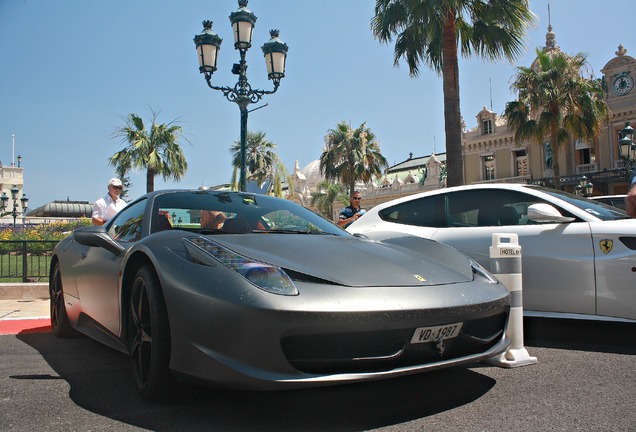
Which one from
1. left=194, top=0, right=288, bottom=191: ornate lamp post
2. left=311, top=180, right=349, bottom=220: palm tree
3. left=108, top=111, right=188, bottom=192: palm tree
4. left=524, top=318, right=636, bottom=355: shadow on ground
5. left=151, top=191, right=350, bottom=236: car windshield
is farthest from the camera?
left=311, top=180, right=349, bottom=220: palm tree

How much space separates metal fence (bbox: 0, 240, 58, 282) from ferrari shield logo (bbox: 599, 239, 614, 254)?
8.34m

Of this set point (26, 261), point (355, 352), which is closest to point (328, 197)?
point (26, 261)

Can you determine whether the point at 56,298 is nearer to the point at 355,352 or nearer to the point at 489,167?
the point at 355,352

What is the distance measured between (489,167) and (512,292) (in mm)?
42312

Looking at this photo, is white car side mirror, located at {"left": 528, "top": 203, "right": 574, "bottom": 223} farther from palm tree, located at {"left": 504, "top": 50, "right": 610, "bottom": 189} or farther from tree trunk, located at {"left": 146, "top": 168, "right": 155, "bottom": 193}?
tree trunk, located at {"left": 146, "top": 168, "right": 155, "bottom": 193}

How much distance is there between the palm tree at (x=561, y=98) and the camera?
28.0 m

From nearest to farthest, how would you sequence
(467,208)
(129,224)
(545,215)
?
(129,224)
(545,215)
(467,208)

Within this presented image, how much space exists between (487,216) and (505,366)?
1709 millimetres

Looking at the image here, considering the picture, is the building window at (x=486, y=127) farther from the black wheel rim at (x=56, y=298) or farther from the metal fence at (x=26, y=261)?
the black wheel rim at (x=56, y=298)

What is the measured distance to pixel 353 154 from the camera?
40562 millimetres

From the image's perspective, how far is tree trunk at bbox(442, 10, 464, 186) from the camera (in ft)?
38.3

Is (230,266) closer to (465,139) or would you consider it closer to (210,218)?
(210,218)

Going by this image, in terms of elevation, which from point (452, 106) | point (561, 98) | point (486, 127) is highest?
point (486, 127)

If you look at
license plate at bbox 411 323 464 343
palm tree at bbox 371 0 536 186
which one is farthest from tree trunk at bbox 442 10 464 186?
license plate at bbox 411 323 464 343
